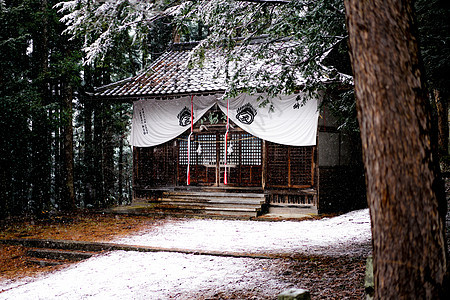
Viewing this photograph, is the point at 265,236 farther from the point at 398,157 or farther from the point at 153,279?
the point at 398,157

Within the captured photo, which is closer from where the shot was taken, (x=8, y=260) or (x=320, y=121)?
(x=8, y=260)

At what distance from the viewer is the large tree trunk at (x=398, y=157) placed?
94.2 inches

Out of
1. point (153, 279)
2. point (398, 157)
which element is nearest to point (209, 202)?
point (153, 279)

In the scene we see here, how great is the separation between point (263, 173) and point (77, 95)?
32.6ft

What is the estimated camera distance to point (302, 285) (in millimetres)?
4711

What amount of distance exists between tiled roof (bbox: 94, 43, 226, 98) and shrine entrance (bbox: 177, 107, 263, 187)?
122cm

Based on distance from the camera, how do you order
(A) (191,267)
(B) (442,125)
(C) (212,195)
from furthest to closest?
1. (C) (212,195)
2. (B) (442,125)
3. (A) (191,267)

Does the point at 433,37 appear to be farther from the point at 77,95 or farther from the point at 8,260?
the point at 77,95

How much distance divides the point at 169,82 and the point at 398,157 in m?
12.1

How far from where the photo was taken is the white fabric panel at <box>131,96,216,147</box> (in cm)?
1323

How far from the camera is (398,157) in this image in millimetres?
2455

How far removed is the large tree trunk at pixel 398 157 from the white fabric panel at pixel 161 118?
34.6ft

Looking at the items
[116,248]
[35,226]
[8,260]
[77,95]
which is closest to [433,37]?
[116,248]

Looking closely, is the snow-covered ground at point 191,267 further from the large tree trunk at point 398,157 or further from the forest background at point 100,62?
the forest background at point 100,62
